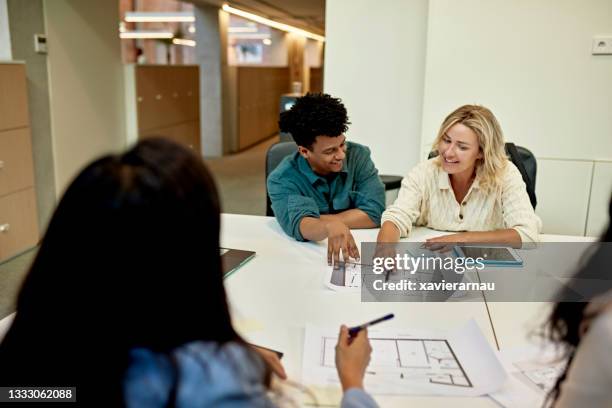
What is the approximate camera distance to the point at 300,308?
1.55 metres

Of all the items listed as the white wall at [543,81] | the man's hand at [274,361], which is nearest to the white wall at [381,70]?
the white wall at [543,81]

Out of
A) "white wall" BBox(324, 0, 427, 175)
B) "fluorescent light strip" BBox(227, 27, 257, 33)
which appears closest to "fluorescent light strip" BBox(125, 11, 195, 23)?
"fluorescent light strip" BBox(227, 27, 257, 33)

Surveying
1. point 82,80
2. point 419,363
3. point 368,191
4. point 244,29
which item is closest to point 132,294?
point 419,363

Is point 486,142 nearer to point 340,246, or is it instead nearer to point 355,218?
point 355,218

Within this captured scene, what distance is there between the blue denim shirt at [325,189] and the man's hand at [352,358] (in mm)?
986

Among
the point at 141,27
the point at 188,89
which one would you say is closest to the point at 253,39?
the point at 141,27

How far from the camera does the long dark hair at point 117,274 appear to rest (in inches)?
28.4

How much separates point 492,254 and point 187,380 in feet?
4.48

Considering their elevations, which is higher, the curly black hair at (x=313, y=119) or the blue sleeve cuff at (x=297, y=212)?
the curly black hair at (x=313, y=119)

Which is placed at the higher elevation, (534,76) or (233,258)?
(534,76)

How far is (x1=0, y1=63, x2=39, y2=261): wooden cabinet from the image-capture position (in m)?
3.47

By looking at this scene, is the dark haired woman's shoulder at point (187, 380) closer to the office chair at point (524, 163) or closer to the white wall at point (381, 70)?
the office chair at point (524, 163)

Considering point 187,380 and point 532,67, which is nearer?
point 187,380

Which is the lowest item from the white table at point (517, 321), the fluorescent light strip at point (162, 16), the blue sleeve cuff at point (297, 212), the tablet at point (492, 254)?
the white table at point (517, 321)
